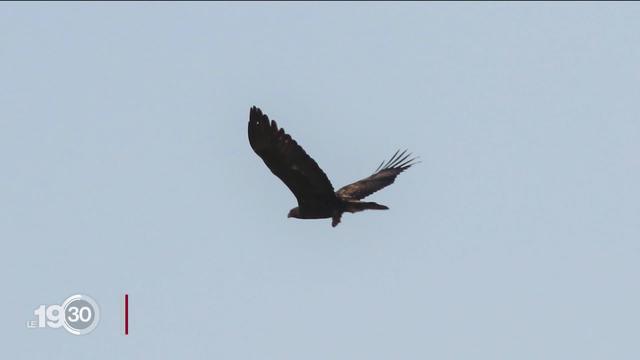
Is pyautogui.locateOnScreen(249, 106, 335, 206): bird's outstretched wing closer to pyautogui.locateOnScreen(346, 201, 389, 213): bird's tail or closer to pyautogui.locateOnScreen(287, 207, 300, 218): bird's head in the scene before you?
pyautogui.locateOnScreen(346, 201, 389, 213): bird's tail

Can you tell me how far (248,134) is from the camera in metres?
35.8

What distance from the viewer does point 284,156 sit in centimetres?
3603

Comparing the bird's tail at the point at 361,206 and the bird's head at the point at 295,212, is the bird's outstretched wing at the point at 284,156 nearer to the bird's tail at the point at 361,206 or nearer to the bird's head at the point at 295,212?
the bird's tail at the point at 361,206

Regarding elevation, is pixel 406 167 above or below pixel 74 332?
above

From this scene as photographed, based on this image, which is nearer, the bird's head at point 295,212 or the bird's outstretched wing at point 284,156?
the bird's outstretched wing at point 284,156

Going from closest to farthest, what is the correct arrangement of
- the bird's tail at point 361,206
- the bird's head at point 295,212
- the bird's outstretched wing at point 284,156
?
the bird's outstretched wing at point 284,156 → the bird's tail at point 361,206 → the bird's head at point 295,212

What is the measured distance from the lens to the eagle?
3569 cm

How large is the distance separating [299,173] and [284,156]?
0.73m

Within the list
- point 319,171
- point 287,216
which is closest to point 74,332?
point 287,216

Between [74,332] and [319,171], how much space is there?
38.8 ft

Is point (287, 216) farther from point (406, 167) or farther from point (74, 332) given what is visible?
Answer: point (74, 332)

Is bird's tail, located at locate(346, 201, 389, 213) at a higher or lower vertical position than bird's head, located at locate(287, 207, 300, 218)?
lower

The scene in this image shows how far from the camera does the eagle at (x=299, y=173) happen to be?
35.7 meters

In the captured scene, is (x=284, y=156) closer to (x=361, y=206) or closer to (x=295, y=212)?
(x=361, y=206)
